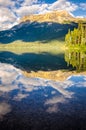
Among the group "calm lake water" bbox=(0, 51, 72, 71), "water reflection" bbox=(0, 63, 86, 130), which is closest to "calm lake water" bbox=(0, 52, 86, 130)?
"water reflection" bbox=(0, 63, 86, 130)

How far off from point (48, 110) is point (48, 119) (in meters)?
2.95

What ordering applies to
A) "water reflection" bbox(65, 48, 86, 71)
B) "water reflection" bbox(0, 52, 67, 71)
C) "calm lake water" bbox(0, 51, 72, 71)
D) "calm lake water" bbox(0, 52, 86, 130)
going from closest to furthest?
"calm lake water" bbox(0, 52, 86, 130)
"water reflection" bbox(65, 48, 86, 71)
"water reflection" bbox(0, 52, 67, 71)
"calm lake water" bbox(0, 51, 72, 71)

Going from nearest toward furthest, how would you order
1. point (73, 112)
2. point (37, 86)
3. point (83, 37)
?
point (73, 112) → point (37, 86) → point (83, 37)

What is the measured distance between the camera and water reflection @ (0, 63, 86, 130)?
22.8 meters

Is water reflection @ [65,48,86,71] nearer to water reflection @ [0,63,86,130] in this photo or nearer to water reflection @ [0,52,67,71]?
water reflection @ [0,52,67,71]

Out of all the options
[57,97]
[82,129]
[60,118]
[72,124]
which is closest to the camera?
[82,129]

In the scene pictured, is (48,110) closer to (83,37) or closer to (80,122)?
(80,122)

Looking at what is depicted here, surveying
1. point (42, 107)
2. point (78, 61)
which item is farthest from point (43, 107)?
point (78, 61)

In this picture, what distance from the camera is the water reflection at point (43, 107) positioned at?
22.8 meters

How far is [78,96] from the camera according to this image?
3362cm

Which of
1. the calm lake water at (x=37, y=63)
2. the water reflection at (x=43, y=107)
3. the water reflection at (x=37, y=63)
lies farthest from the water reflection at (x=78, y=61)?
the water reflection at (x=43, y=107)

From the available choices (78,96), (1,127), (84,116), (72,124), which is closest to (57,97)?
(78,96)

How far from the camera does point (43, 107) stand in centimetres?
2808

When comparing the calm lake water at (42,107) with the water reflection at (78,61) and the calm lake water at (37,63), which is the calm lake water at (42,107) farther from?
the calm lake water at (37,63)
